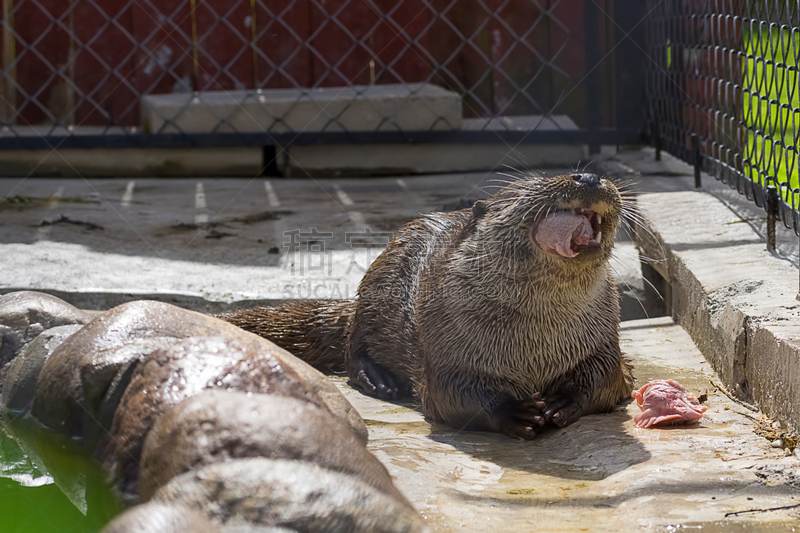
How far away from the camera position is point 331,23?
24.8 ft

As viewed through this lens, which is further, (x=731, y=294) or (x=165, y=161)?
(x=165, y=161)

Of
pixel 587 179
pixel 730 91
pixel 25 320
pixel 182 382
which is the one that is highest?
pixel 730 91

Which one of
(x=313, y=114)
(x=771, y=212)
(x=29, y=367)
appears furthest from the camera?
(x=313, y=114)

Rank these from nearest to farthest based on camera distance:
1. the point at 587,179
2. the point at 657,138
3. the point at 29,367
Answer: the point at 587,179 < the point at 29,367 < the point at 657,138

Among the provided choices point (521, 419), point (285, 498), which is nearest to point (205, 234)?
point (521, 419)

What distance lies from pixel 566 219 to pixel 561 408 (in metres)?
0.58

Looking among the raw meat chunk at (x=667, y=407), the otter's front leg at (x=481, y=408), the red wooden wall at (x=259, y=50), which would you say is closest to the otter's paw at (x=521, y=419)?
the otter's front leg at (x=481, y=408)

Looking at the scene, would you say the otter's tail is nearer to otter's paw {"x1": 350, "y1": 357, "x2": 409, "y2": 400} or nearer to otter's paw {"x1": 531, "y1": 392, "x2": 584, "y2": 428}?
Result: otter's paw {"x1": 350, "y1": 357, "x2": 409, "y2": 400}

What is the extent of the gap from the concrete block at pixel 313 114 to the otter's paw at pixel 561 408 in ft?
13.0

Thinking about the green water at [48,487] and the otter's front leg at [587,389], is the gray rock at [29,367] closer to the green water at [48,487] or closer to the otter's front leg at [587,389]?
the green water at [48,487]

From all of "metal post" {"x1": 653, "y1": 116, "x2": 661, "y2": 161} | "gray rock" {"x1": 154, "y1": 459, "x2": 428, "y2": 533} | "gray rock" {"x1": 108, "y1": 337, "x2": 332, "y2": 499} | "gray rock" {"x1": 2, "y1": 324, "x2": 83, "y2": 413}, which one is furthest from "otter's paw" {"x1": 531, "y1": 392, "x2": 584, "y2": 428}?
"metal post" {"x1": 653, "y1": 116, "x2": 661, "y2": 161}

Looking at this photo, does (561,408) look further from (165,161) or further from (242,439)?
(165,161)

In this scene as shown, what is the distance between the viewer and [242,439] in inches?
64.4

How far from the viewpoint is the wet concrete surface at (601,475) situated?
6.55 feet
